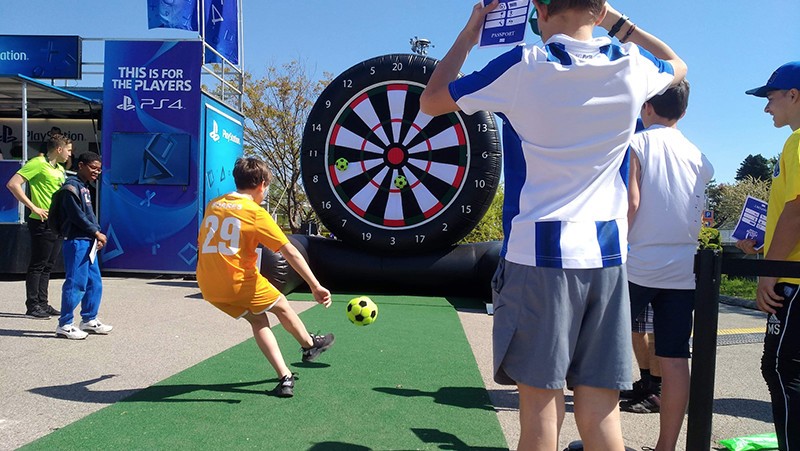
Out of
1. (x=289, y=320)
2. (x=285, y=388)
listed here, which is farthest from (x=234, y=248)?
(x=285, y=388)

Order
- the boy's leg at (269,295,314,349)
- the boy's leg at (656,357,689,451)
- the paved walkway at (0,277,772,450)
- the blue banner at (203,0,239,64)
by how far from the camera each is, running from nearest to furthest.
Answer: the boy's leg at (656,357,689,451)
the paved walkway at (0,277,772,450)
the boy's leg at (269,295,314,349)
the blue banner at (203,0,239,64)

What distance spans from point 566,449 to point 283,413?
149cm

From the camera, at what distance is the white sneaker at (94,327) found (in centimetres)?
518

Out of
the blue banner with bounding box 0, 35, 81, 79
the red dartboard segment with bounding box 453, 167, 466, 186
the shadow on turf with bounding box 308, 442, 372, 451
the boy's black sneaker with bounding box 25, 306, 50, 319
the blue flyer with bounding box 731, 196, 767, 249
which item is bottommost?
the boy's black sneaker with bounding box 25, 306, 50, 319

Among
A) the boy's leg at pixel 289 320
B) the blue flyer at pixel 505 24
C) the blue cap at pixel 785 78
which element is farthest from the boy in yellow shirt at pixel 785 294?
the boy's leg at pixel 289 320

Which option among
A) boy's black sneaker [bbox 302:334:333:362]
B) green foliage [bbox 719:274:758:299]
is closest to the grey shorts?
boy's black sneaker [bbox 302:334:333:362]

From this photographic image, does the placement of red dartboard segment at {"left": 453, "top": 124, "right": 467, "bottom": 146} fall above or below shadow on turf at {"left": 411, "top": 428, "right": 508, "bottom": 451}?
above

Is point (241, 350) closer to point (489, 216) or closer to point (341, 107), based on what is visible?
point (341, 107)

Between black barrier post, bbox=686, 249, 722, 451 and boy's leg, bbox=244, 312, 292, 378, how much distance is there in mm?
2334

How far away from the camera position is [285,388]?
11.4 ft

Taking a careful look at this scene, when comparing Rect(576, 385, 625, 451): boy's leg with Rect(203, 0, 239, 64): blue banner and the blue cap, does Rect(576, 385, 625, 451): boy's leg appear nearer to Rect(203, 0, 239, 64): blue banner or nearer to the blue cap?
the blue cap

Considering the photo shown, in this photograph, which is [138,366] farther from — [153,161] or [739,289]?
[739,289]

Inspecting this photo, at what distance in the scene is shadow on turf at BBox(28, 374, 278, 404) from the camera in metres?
3.41

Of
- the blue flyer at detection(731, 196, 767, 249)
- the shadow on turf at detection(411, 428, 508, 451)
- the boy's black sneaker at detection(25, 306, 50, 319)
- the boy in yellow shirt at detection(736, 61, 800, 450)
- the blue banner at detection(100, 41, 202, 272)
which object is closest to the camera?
the boy in yellow shirt at detection(736, 61, 800, 450)
